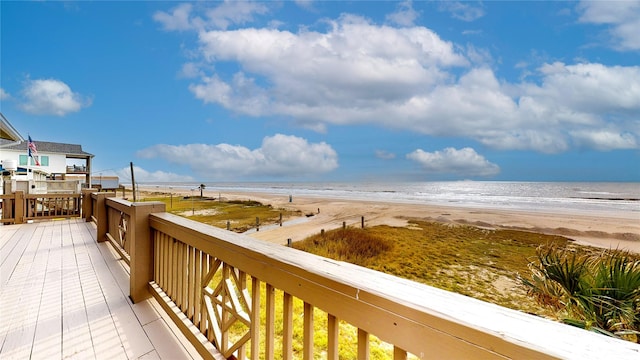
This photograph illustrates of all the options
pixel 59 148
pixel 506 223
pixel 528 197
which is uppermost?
pixel 59 148

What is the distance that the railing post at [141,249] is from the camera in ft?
8.64

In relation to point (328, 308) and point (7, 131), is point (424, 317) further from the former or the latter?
point (7, 131)

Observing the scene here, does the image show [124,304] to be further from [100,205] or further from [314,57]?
[314,57]

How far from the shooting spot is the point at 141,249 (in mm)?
2715

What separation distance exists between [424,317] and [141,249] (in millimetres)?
2892

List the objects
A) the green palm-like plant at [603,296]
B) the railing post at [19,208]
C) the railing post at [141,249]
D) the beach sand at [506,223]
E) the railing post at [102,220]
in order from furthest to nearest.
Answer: the beach sand at [506,223], the railing post at [19,208], the railing post at [102,220], the green palm-like plant at [603,296], the railing post at [141,249]

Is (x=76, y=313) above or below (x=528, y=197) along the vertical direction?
above

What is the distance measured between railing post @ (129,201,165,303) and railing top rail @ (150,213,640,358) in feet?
6.44

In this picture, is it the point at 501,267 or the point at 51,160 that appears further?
the point at 51,160

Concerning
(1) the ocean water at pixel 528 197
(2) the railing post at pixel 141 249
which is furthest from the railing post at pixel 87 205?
(1) the ocean water at pixel 528 197

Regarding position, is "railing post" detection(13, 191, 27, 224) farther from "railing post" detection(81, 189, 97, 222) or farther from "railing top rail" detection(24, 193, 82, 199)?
"railing post" detection(81, 189, 97, 222)

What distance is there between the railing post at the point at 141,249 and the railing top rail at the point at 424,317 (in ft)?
6.44

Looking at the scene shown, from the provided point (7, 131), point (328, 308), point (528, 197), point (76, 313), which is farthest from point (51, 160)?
point (528, 197)

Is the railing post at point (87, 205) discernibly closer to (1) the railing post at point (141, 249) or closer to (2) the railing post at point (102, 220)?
(2) the railing post at point (102, 220)
